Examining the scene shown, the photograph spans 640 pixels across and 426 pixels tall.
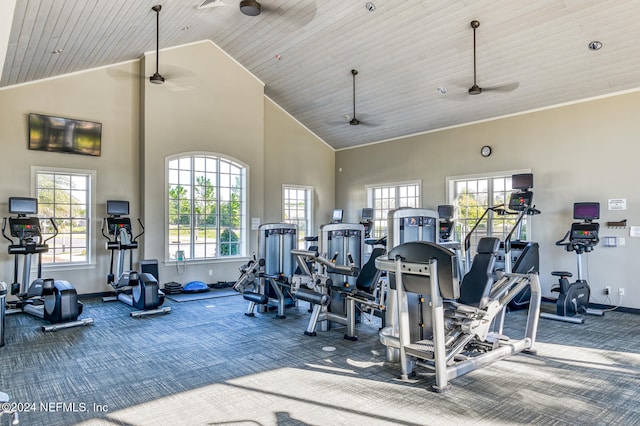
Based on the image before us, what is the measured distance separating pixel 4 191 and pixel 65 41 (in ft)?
9.08

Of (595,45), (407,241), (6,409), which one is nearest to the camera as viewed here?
(6,409)

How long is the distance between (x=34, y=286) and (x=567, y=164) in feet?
27.7

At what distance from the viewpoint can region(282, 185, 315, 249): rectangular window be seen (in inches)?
407

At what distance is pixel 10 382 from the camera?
3566mm

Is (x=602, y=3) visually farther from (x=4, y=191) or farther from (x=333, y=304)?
(x=4, y=191)

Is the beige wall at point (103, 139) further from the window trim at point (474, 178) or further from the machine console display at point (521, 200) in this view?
the machine console display at point (521, 200)

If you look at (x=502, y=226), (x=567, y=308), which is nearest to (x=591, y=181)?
(x=502, y=226)

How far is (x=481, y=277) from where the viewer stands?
3982mm

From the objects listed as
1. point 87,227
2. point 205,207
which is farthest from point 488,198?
point 87,227

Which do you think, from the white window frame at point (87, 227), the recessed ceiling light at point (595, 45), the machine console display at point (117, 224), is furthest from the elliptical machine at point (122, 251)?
the recessed ceiling light at point (595, 45)

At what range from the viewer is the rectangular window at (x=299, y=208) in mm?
10328

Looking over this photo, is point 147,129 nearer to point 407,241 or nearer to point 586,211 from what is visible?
point 407,241

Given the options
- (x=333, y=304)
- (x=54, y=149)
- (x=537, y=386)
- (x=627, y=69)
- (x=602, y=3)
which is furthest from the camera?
(x=54, y=149)

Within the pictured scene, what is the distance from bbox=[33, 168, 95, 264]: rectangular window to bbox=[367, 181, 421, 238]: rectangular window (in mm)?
6144
